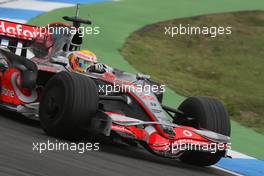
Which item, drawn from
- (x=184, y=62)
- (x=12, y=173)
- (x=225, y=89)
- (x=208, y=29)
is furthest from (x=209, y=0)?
(x=12, y=173)

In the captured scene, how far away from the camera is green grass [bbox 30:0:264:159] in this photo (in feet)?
35.7

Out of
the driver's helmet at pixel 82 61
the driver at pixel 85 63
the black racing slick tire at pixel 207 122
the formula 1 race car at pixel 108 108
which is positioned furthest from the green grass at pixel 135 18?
the driver's helmet at pixel 82 61

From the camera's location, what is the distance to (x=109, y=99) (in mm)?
8305

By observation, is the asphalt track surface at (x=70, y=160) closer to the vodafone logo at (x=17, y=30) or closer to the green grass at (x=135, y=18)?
the vodafone logo at (x=17, y=30)

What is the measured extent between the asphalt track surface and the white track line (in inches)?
339

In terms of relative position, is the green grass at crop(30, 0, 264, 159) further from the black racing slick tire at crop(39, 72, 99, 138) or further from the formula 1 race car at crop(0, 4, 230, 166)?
the black racing slick tire at crop(39, 72, 99, 138)

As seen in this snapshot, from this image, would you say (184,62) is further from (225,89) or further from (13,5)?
(13,5)

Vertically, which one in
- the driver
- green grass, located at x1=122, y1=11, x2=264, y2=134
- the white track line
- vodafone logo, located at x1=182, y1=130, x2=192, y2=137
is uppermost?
the driver

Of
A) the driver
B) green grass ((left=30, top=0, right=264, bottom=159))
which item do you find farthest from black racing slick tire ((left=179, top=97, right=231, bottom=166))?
green grass ((left=30, top=0, right=264, bottom=159))

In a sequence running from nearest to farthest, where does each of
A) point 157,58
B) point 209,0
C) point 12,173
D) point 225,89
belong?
1. point 12,173
2. point 225,89
3. point 157,58
4. point 209,0

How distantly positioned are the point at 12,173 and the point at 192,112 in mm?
3081

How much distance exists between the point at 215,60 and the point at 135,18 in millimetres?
2692

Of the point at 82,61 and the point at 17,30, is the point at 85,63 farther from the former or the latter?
the point at 17,30

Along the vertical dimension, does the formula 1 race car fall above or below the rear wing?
below
